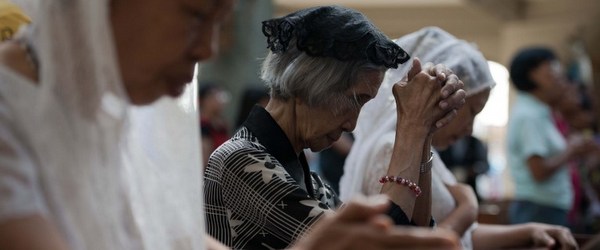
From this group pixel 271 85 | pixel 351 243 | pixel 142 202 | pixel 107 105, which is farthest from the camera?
pixel 271 85

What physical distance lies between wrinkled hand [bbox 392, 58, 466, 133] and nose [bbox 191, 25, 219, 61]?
1229 mm

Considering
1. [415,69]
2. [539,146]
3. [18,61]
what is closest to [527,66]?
[539,146]

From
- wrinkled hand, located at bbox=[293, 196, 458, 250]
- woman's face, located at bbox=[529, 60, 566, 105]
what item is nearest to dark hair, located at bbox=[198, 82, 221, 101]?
woman's face, located at bbox=[529, 60, 566, 105]

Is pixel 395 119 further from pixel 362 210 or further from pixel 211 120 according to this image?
pixel 211 120

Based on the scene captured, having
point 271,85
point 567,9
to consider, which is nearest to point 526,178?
point 271,85

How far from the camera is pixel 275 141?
2.67 m

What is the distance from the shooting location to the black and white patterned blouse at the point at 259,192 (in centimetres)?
242

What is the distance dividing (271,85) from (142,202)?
44.1 inches

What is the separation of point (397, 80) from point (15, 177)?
200cm

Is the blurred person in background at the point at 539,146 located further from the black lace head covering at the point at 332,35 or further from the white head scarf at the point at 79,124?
the white head scarf at the point at 79,124

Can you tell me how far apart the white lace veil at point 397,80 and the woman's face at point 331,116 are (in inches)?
19.0

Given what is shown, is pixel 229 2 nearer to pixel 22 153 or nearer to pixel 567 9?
pixel 22 153

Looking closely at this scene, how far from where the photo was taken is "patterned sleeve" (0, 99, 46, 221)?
52.9 inches

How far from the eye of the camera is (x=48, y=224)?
1.38 m
